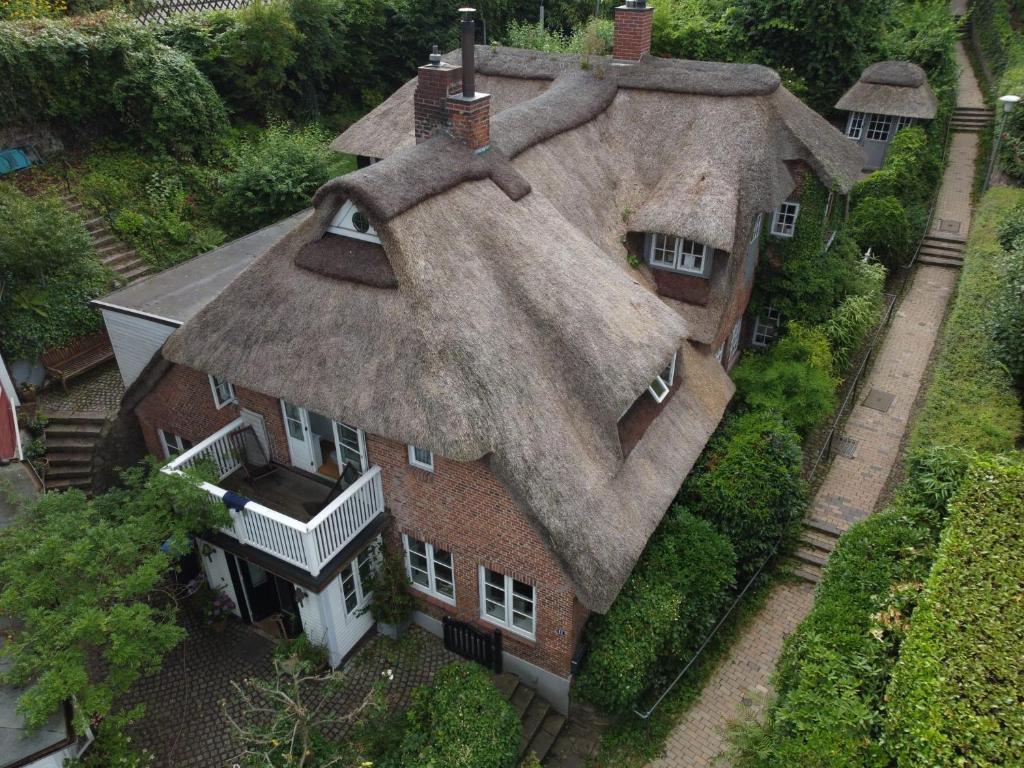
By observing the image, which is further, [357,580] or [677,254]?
[677,254]

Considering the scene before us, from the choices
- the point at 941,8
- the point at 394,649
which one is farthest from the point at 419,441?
the point at 941,8

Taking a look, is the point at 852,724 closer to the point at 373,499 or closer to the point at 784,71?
the point at 373,499

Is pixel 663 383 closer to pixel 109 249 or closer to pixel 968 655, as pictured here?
pixel 968 655

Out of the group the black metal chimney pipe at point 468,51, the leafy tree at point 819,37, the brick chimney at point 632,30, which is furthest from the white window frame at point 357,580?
the leafy tree at point 819,37

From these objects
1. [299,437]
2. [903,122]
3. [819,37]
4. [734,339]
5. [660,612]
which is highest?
[819,37]

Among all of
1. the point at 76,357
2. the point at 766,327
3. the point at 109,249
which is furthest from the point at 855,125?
the point at 76,357

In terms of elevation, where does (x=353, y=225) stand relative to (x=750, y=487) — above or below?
above

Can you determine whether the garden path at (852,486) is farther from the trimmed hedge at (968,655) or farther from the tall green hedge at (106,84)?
the tall green hedge at (106,84)
